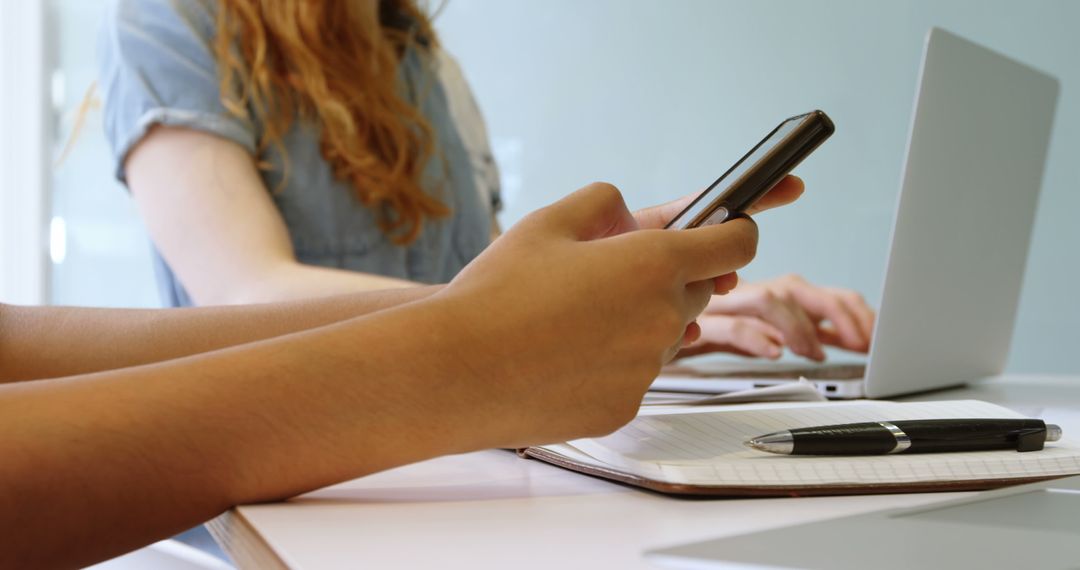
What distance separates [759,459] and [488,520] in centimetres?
12

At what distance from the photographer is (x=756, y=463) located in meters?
0.39

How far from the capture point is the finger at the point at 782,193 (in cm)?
45

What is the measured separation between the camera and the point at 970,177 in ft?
2.46

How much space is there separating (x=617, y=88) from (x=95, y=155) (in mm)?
1342

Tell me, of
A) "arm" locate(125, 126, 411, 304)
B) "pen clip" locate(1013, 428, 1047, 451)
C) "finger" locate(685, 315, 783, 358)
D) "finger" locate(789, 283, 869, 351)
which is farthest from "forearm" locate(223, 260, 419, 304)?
"pen clip" locate(1013, 428, 1047, 451)

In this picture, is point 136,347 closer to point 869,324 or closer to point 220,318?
point 220,318

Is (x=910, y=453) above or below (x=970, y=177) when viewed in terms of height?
below

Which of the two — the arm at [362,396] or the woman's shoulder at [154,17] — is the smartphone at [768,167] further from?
the woman's shoulder at [154,17]

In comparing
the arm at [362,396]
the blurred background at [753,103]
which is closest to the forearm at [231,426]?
the arm at [362,396]

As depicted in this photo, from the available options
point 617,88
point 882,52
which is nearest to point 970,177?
point 882,52

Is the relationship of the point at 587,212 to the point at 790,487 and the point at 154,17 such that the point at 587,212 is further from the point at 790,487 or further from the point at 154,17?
the point at 154,17

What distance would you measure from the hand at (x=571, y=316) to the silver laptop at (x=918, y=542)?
0.09m

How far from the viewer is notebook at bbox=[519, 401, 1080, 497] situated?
15.0 inches

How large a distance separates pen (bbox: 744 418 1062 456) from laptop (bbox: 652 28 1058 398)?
25cm
